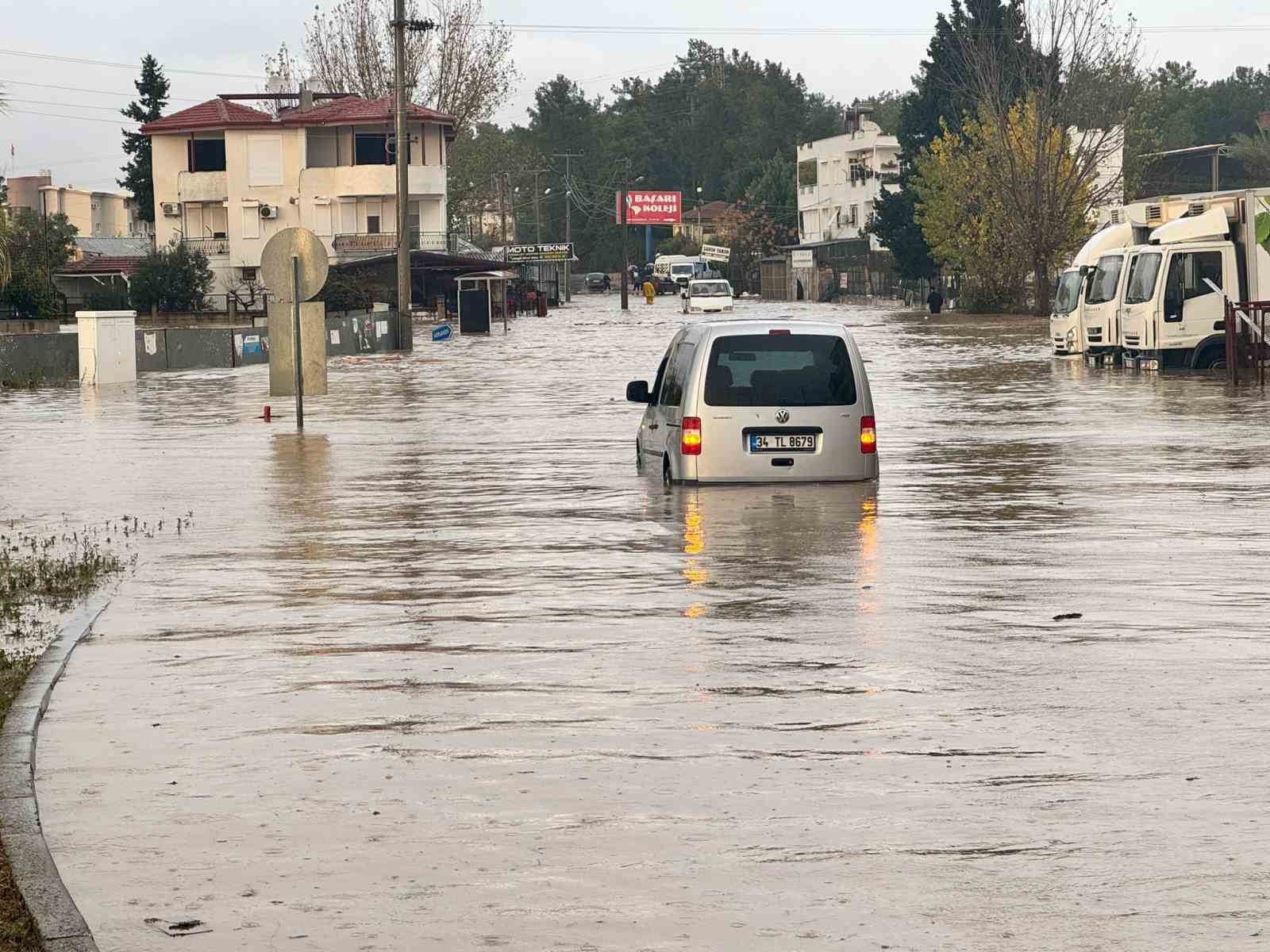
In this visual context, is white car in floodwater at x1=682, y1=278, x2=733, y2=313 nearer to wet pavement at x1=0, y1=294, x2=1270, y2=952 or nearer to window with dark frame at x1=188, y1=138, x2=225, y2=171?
window with dark frame at x1=188, y1=138, x2=225, y2=171

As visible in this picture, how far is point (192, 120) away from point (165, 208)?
14.8 ft

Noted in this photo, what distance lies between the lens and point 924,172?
9500 cm

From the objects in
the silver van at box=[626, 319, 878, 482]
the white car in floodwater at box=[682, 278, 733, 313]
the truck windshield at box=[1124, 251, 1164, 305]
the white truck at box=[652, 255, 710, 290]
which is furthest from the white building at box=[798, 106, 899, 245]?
the silver van at box=[626, 319, 878, 482]

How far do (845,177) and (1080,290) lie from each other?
99656 millimetres

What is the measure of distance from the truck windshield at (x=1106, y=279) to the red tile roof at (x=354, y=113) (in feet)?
170

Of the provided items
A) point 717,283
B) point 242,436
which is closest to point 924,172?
point 717,283

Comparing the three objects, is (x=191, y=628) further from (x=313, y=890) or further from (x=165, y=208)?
(x=165, y=208)

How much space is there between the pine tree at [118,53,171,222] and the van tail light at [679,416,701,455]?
99802 millimetres

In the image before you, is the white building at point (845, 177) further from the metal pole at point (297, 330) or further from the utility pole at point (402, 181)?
the metal pole at point (297, 330)

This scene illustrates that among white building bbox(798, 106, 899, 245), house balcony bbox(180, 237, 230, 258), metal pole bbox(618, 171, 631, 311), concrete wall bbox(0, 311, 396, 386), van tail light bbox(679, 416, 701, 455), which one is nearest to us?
van tail light bbox(679, 416, 701, 455)

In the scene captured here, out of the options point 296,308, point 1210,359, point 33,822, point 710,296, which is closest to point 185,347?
point 296,308

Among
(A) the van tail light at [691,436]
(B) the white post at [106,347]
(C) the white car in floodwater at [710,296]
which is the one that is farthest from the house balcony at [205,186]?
(A) the van tail light at [691,436]

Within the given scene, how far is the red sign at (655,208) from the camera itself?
16462 cm

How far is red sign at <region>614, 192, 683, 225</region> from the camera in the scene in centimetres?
16462
